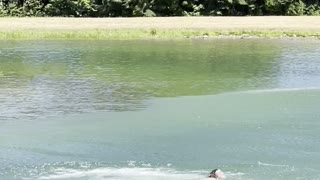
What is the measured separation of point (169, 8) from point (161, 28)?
14.9m

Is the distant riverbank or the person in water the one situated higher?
the person in water

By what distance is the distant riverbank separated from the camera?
4569 centimetres

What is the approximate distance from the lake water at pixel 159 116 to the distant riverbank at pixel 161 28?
12.0 metres

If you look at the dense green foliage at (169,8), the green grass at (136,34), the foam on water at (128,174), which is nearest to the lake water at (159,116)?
the foam on water at (128,174)

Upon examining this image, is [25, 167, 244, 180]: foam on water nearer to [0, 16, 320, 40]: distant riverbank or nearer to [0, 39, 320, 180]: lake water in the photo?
[0, 39, 320, 180]: lake water

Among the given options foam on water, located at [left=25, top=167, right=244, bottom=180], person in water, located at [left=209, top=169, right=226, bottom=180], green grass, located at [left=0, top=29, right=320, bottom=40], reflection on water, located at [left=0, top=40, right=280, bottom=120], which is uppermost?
person in water, located at [left=209, top=169, right=226, bottom=180]

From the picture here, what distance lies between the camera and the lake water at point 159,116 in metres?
14.0

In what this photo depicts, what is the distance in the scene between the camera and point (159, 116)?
745 inches

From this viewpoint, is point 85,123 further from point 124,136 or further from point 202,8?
point 202,8

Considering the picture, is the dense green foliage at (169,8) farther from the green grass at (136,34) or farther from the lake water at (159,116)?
the lake water at (159,116)

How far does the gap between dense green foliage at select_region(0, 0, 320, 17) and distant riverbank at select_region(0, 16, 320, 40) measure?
429 centimetres

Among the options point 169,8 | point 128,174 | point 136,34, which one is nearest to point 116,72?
point 128,174

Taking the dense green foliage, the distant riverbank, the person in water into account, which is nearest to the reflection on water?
the distant riverbank

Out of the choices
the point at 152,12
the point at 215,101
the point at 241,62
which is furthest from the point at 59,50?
the point at 152,12
